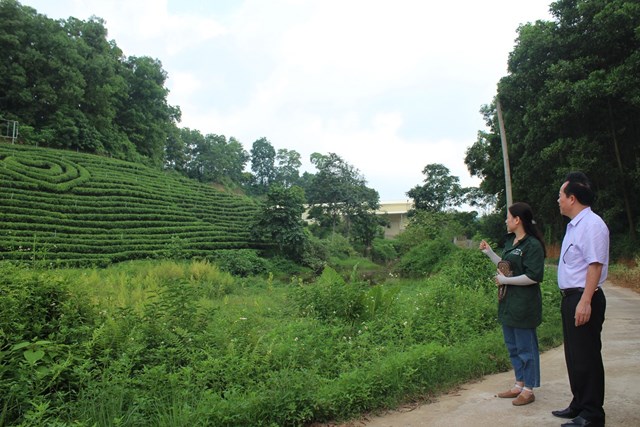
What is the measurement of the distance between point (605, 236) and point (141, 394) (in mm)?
3494

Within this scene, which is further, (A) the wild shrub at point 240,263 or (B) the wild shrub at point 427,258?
(A) the wild shrub at point 240,263

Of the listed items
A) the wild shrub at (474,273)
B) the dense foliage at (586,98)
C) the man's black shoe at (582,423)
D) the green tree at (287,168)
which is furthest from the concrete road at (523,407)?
the green tree at (287,168)

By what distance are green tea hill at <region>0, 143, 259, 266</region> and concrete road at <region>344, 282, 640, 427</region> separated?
16.5 metres

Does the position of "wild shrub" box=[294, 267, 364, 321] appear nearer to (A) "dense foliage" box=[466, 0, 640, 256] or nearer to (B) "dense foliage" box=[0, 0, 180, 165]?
(A) "dense foliage" box=[466, 0, 640, 256]

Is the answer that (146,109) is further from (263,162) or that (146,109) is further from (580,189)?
(580,189)

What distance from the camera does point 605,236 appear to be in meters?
2.84

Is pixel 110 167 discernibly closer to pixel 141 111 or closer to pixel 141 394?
pixel 141 111

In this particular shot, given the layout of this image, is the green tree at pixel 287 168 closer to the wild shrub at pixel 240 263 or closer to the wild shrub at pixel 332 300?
the wild shrub at pixel 240 263

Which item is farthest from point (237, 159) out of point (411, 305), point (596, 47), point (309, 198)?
point (411, 305)

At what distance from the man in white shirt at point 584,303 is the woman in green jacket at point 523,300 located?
12.8 inches

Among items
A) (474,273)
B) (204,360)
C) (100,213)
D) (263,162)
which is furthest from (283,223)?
(263,162)

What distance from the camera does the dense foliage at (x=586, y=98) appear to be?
14578 mm

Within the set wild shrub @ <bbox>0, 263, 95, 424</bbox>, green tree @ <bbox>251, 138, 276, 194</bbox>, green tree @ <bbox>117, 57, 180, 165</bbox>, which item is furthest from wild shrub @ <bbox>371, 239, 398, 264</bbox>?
green tree @ <bbox>251, 138, 276, 194</bbox>

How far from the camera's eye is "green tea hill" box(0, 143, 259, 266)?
20.1m
